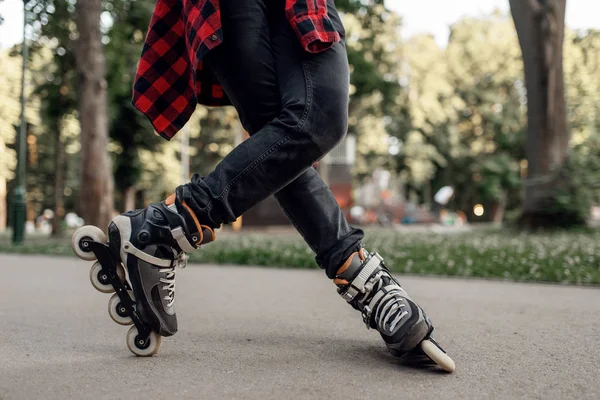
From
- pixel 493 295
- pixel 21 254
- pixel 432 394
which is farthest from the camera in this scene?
pixel 21 254

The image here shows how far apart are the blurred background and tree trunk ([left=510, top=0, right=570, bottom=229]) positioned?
1.0 inches

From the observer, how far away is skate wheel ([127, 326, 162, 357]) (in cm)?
239

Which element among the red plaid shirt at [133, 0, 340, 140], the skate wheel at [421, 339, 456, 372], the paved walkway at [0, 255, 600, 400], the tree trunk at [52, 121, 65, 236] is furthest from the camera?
the tree trunk at [52, 121, 65, 236]

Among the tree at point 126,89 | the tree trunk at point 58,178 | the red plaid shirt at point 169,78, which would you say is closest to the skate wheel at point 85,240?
the red plaid shirt at point 169,78

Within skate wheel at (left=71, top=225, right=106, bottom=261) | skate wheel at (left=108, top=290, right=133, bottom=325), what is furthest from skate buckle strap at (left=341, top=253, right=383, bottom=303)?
skate wheel at (left=71, top=225, right=106, bottom=261)

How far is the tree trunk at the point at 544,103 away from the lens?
→ 12.1 meters

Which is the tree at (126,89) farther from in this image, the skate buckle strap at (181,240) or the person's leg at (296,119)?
the skate buckle strap at (181,240)

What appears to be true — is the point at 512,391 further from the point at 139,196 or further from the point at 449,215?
the point at 449,215

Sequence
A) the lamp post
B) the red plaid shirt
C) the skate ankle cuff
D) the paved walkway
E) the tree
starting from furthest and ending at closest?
the tree, the lamp post, the red plaid shirt, the skate ankle cuff, the paved walkway

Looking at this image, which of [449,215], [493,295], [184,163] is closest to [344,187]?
[184,163]

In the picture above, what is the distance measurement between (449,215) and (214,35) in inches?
1846

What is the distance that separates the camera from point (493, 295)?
4.64 meters

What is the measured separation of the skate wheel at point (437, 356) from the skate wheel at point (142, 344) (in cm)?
94

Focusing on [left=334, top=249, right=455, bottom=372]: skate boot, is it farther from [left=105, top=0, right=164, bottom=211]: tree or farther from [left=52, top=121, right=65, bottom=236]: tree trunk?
[left=52, top=121, right=65, bottom=236]: tree trunk
